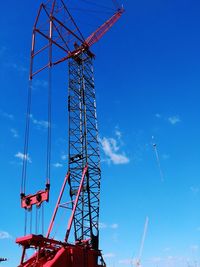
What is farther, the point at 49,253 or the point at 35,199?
the point at 35,199

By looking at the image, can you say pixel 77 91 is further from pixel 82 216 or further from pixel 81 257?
pixel 81 257

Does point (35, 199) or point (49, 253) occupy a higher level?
point (35, 199)

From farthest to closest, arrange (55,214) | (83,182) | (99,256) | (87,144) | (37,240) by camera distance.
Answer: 1. (87,144)
2. (83,182)
3. (55,214)
4. (99,256)
5. (37,240)

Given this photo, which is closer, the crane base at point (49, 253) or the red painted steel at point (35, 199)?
the crane base at point (49, 253)

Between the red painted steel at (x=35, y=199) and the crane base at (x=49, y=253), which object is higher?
the red painted steel at (x=35, y=199)

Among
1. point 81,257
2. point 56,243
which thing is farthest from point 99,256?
point 56,243

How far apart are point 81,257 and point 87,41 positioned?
34.2 meters

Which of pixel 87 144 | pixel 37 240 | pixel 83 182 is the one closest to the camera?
pixel 37 240

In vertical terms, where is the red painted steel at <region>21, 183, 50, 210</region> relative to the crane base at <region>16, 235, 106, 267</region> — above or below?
above

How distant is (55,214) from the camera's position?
40406 millimetres

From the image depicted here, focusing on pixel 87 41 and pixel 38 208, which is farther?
pixel 87 41

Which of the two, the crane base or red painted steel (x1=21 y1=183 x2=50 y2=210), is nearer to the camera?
the crane base

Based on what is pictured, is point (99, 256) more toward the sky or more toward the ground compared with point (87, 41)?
more toward the ground

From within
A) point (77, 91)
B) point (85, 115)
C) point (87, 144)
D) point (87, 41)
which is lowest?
point (87, 144)
